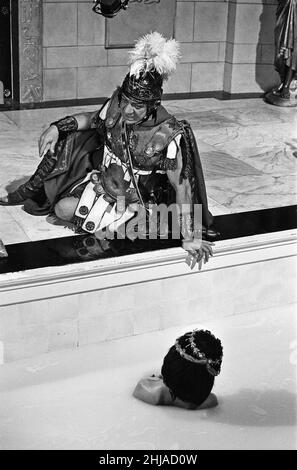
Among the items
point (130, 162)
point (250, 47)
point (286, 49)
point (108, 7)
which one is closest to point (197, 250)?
point (130, 162)

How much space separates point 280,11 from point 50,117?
9.00 feet

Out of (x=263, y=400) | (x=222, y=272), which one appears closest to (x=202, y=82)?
(x=222, y=272)

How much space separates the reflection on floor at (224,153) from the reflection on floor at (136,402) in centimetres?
87

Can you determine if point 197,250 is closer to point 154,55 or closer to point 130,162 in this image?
point 130,162

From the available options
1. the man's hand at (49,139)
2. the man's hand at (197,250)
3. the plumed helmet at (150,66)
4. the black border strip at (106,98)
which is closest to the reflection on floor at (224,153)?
the black border strip at (106,98)

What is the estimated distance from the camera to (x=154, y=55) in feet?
12.8

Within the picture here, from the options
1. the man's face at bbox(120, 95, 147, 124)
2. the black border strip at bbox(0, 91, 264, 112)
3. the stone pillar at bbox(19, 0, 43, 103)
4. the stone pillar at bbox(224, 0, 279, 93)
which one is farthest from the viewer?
the stone pillar at bbox(224, 0, 279, 93)

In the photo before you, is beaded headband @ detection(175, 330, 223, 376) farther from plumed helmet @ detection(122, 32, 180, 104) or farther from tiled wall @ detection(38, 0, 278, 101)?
tiled wall @ detection(38, 0, 278, 101)

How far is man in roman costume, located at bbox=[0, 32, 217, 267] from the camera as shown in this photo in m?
3.97

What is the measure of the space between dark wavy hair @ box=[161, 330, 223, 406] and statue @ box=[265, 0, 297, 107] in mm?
5314

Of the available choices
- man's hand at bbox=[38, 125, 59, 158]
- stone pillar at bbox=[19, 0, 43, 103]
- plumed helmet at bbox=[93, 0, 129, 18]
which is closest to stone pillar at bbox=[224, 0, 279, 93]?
plumed helmet at bbox=[93, 0, 129, 18]

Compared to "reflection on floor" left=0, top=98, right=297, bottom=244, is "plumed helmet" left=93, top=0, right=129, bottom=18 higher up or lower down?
higher up

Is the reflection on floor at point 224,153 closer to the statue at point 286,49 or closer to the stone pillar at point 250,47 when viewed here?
the statue at point 286,49

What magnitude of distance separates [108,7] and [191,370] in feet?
17.1
